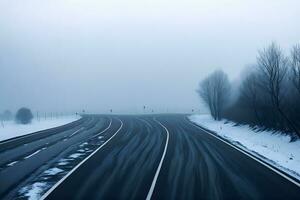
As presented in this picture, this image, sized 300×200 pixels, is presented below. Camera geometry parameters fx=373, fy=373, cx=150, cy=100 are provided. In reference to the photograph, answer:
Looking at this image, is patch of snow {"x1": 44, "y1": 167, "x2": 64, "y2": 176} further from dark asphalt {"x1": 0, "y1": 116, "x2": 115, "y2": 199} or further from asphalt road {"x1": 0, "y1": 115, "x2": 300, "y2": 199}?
asphalt road {"x1": 0, "y1": 115, "x2": 300, "y2": 199}

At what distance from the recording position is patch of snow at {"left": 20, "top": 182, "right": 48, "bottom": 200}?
11734mm

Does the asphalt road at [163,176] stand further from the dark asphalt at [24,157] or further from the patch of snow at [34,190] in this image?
the patch of snow at [34,190]

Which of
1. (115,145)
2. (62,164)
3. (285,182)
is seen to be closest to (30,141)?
(115,145)

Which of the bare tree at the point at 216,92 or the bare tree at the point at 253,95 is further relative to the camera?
the bare tree at the point at 216,92

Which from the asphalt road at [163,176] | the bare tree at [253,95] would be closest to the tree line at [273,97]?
the bare tree at [253,95]

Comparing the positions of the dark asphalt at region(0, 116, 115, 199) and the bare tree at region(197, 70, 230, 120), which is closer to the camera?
the dark asphalt at region(0, 116, 115, 199)

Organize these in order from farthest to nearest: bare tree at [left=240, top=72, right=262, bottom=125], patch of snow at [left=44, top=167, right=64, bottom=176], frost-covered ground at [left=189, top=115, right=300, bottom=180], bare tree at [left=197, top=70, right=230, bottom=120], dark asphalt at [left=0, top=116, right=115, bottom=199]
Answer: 1. bare tree at [left=197, top=70, right=230, bottom=120]
2. bare tree at [left=240, top=72, right=262, bottom=125]
3. frost-covered ground at [left=189, top=115, right=300, bottom=180]
4. patch of snow at [left=44, top=167, right=64, bottom=176]
5. dark asphalt at [left=0, top=116, right=115, bottom=199]

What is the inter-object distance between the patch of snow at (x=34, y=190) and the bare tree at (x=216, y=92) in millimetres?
43223

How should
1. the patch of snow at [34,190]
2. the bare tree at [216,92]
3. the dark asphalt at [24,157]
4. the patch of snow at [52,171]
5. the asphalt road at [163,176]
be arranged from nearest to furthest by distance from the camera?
1. the patch of snow at [34,190]
2. the asphalt road at [163,176]
3. the dark asphalt at [24,157]
4. the patch of snow at [52,171]
5. the bare tree at [216,92]

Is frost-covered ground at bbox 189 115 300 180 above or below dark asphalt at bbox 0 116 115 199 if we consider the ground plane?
below

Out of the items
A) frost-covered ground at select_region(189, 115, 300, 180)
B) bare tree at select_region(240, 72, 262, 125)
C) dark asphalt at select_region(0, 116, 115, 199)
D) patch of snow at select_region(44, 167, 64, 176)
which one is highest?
bare tree at select_region(240, 72, 262, 125)

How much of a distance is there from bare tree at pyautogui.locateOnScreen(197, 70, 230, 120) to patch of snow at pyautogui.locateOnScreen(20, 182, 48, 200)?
142ft

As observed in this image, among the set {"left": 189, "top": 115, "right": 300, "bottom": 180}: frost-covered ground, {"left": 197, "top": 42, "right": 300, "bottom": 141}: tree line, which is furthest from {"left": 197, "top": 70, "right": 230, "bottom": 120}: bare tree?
{"left": 189, "top": 115, "right": 300, "bottom": 180}: frost-covered ground

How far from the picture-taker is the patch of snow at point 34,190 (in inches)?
462
